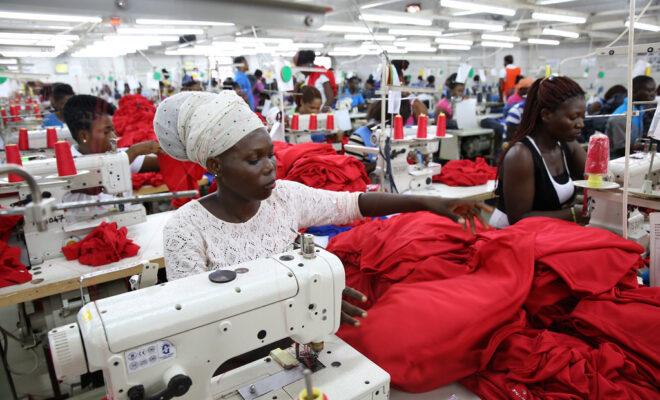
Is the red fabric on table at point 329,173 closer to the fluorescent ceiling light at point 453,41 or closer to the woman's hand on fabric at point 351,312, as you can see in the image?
the woman's hand on fabric at point 351,312

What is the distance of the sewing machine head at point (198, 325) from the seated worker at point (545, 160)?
63.7 inches

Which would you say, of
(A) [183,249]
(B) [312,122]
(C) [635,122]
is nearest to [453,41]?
(C) [635,122]

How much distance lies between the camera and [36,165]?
234 centimetres

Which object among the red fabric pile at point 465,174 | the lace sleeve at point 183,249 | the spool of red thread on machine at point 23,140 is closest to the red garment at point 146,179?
the spool of red thread on machine at point 23,140

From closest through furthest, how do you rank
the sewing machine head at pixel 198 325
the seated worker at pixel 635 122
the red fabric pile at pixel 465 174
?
the sewing machine head at pixel 198 325, the red fabric pile at pixel 465 174, the seated worker at pixel 635 122

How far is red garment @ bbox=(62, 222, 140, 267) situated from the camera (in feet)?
7.49

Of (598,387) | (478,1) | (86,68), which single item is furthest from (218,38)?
(598,387)

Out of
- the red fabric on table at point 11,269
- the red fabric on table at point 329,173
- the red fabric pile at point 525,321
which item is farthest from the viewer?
the red fabric on table at point 329,173

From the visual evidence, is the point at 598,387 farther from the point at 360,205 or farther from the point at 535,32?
the point at 535,32

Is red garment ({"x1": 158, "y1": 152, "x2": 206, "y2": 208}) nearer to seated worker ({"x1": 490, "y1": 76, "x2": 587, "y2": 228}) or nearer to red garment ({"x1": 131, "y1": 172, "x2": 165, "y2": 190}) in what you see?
red garment ({"x1": 131, "y1": 172, "x2": 165, "y2": 190})

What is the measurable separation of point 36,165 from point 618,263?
262cm

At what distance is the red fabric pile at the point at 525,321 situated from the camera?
107 cm

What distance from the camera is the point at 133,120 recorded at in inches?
195

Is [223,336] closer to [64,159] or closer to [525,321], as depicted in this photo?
[525,321]
